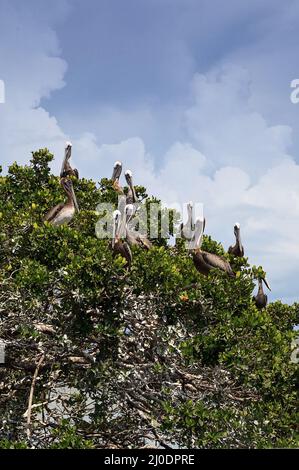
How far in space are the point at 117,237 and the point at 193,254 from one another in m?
2.23

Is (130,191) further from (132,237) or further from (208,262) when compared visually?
(208,262)

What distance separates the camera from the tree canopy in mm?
9555

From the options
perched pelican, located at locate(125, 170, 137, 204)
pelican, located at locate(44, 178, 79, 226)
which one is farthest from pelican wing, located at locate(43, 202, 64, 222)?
perched pelican, located at locate(125, 170, 137, 204)

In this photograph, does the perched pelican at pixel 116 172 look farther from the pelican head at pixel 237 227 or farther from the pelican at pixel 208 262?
the pelican at pixel 208 262

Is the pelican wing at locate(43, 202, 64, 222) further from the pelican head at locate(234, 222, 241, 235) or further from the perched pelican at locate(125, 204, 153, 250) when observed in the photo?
the pelican head at locate(234, 222, 241, 235)

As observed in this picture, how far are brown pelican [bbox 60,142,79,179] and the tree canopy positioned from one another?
165 inches

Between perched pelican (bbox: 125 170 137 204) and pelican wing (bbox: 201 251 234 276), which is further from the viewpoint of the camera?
perched pelican (bbox: 125 170 137 204)

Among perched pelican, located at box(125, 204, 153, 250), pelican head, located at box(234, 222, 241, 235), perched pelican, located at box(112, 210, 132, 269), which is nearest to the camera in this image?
perched pelican, located at box(112, 210, 132, 269)

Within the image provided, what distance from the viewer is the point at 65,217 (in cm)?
1188

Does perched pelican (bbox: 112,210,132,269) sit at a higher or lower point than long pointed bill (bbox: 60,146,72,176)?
lower

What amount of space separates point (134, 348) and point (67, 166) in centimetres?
633

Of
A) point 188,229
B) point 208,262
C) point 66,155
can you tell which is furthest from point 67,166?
point 208,262

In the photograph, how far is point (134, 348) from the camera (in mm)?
11031

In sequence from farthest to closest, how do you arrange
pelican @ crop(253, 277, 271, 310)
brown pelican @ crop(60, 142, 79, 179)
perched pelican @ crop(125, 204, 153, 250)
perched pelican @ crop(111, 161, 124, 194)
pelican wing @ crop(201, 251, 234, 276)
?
perched pelican @ crop(111, 161, 124, 194)
brown pelican @ crop(60, 142, 79, 179)
pelican @ crop(253, 277, 271, 310)
perched pelican @ crop(125, 204, 153, 250)
pelican wing @ crop(201, 251, 234, 276)
